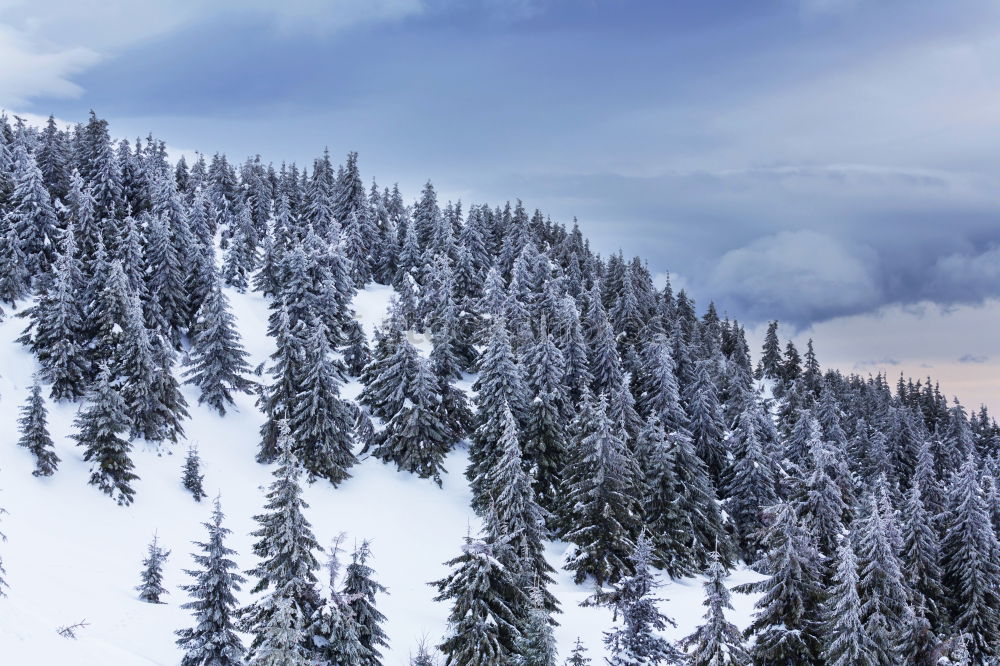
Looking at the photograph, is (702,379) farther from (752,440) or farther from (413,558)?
(413,558)

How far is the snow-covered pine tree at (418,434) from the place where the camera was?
168ft

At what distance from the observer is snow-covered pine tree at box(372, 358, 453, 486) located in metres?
51.3

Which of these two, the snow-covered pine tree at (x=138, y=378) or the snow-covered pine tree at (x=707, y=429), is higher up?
the snow-covered pine tree at (x=138, y=378)

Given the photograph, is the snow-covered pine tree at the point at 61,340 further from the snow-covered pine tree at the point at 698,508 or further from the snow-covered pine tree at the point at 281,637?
the snow-covered pine tree at the point at 698,508

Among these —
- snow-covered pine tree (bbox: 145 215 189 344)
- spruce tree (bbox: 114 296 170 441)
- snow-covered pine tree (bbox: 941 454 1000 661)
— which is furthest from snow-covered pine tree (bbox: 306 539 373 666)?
snow-covered pine tree (bbox: 145 215 189 344)

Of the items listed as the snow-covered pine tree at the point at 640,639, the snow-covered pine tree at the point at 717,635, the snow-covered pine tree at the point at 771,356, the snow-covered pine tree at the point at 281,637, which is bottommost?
the snow-covered pine tree at the point at 771,356

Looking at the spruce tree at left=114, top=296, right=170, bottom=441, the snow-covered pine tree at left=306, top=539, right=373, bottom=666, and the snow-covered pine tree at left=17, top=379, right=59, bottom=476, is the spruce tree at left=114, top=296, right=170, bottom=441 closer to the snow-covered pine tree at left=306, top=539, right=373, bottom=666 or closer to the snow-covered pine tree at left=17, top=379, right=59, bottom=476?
the snow-covered pine tree at left=17, top=379, right=59, bottom=476

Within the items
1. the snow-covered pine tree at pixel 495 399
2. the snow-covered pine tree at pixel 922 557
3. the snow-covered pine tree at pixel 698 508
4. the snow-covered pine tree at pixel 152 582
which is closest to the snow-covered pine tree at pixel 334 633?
the snow-covered pine tree at pixel 152 582

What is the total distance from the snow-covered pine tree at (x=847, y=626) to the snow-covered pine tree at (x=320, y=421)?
34787 mm

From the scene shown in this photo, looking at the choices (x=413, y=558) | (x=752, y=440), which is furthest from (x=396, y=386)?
(x=752, y=440)

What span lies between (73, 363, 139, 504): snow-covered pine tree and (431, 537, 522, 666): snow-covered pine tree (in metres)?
26.5

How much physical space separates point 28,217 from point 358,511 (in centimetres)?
3885

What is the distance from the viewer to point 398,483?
51781mm

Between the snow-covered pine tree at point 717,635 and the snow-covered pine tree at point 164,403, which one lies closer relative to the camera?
the snow-covered pine tree at point 717,635
